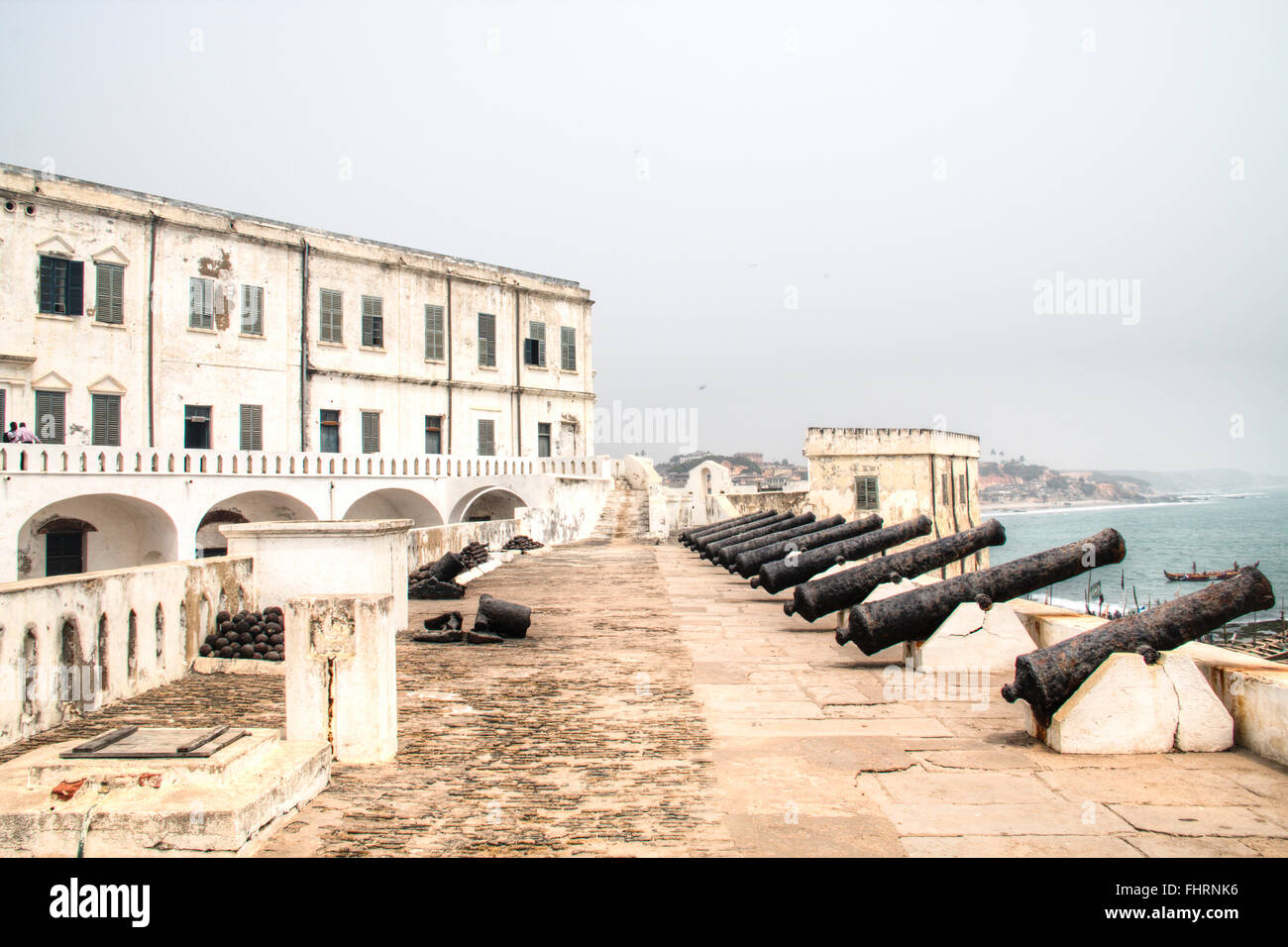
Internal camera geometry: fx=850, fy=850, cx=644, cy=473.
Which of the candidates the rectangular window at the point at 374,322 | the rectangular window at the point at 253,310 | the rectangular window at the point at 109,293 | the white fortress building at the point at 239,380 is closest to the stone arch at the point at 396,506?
the white fortress building at the point at 239,380

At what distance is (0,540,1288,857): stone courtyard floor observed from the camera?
3.35 metres

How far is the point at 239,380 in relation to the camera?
2808 cm

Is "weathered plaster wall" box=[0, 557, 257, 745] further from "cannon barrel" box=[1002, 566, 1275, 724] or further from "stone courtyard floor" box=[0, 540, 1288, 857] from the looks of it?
"cannon barrel" box=[1002, 566, 1275, 724]

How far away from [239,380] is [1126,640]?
94.1 ft

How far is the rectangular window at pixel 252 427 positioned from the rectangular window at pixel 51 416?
4.99 meters

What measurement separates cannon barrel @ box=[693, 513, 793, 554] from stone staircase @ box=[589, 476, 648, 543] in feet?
19.7

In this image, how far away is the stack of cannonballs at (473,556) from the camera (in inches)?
574

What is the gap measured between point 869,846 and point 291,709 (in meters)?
2.89

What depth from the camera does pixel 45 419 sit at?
24.4 m

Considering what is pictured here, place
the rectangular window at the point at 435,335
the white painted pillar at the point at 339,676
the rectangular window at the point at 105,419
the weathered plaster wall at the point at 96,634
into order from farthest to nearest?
the rectangular window at the point at 435,335, the rectangular window at the point at 105,419, the weathered plaster wall at the point at 96,634, the white painted pillar at the point at 339,676

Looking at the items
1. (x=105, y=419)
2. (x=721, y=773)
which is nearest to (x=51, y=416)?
(x=105, y=419)

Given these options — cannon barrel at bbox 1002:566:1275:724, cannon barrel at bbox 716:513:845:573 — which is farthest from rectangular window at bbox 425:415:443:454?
cannon barrel at bbox 1002:566:1275:724

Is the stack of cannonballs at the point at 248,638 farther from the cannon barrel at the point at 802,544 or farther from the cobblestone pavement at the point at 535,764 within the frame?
the cannon barrel at the point at 802,544
